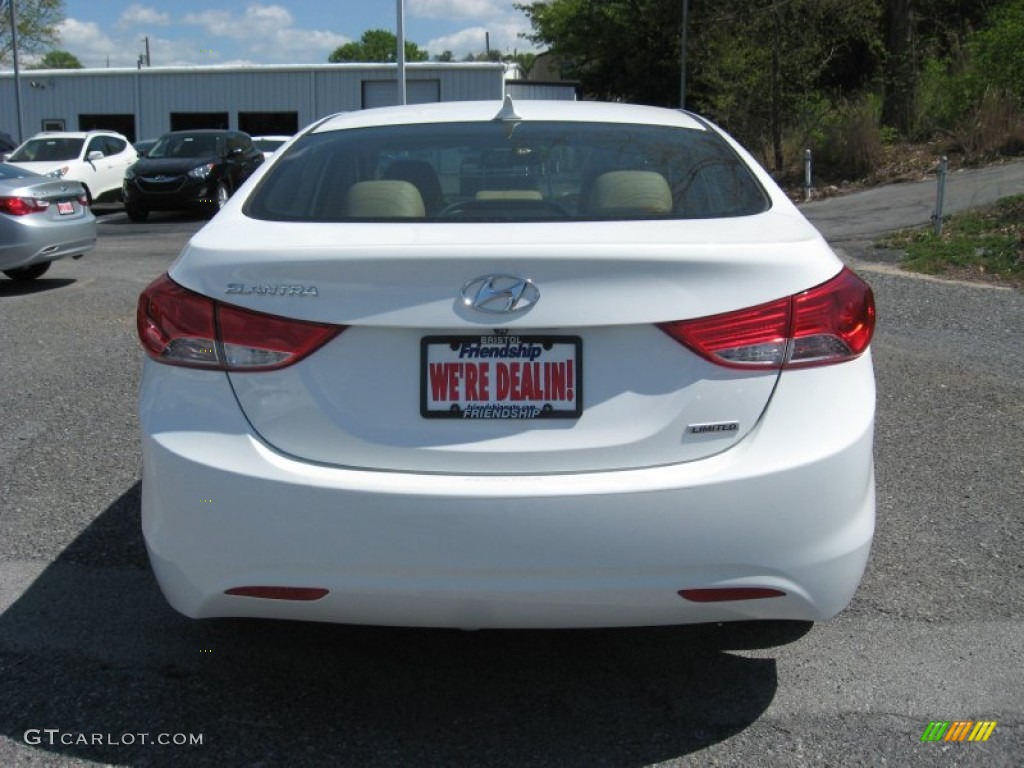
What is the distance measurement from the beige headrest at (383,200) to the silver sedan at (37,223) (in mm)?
8467

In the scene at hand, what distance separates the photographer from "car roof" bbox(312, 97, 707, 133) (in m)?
3.69

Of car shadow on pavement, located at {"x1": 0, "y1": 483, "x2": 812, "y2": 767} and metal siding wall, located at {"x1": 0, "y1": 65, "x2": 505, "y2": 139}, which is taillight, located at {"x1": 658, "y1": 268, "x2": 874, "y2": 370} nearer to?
car shadow on pavement, located at {"x1": 0, "y1": 483, "x2": 812, "y2": 767}

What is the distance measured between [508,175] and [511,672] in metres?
1.54

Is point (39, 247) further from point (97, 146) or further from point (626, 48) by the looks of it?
point (626, 48)

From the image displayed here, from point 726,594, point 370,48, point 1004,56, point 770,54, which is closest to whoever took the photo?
point 726,594

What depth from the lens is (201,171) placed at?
20281 millimetres

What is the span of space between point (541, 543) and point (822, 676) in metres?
1.18

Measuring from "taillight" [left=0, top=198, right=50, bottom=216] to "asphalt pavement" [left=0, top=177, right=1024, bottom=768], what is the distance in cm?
653

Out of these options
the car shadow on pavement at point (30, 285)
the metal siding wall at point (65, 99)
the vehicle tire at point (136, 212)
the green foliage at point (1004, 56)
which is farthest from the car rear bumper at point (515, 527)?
the metal siding wall at point (65, 99)

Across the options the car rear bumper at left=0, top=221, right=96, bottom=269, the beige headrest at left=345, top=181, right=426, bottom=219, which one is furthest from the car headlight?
the beige headrest at left=345, top=181, right=426, bottom=219

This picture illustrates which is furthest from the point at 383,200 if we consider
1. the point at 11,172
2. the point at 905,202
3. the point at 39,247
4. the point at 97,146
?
the point at 97,146

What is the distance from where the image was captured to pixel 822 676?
315 cm

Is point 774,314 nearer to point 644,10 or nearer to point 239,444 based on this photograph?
point 239,444

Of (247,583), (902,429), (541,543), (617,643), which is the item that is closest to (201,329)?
(247,583)
